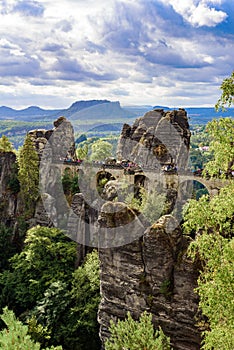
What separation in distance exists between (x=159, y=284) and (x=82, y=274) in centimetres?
853

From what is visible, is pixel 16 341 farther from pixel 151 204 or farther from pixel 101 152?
pixel 101 152

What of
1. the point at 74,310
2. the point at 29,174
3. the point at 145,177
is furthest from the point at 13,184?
the point at 74,310

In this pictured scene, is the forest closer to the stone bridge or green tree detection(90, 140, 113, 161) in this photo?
the stone bridge

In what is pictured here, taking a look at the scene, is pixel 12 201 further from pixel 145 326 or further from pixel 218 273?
pixel 218 273

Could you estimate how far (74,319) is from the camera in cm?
2314

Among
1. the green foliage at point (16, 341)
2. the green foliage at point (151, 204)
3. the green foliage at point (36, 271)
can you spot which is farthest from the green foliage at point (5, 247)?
the green foliage at point (16, 341)

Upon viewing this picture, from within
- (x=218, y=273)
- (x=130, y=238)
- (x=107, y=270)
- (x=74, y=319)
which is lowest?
(x=74, y=319)

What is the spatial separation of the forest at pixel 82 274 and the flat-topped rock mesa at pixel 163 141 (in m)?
5.13

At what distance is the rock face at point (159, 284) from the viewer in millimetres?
16656

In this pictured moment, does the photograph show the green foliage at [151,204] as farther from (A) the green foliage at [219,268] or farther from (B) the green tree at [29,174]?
(A) the green foliage at [219,268]

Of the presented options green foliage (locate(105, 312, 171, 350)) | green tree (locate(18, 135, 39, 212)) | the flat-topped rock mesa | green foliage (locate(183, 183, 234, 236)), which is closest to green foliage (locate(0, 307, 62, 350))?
green foliage (locate(105, 312, 171, 350))

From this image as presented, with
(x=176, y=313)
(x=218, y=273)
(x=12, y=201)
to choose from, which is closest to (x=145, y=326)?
(x=176, y=313)

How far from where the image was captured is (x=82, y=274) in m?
24.7

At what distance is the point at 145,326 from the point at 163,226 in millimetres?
4156
